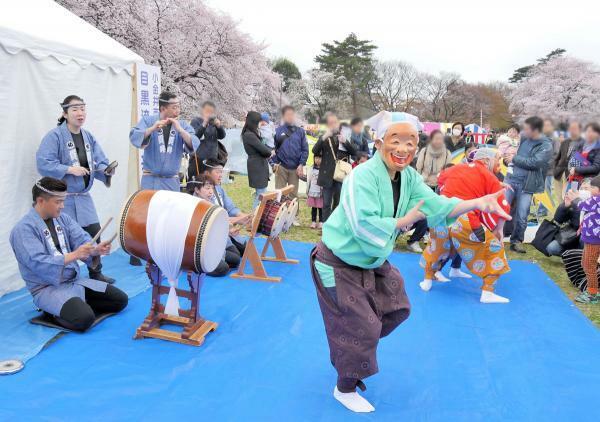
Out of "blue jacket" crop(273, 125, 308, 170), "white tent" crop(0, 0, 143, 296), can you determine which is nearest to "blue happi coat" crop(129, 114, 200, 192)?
"white tent" crop(0, 0, 143, 296)

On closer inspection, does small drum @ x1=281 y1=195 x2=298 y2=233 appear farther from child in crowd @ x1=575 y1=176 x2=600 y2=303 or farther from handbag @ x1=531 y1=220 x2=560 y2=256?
handbag @ x1=531 y1=220 x2=560 y2=256

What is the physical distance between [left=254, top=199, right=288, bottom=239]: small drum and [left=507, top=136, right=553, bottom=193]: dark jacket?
123 inches

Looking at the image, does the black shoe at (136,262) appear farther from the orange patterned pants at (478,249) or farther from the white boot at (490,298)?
the white boot at (490,298)

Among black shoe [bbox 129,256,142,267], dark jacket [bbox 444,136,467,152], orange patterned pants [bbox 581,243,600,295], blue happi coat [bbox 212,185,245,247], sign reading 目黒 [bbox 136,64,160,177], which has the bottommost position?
black shoe [bbox 129,256,142,267]

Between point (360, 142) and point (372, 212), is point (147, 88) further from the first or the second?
point (372, 212)

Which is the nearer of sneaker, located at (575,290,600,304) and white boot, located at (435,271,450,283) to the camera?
sneaker, located at (575,290,600,304)

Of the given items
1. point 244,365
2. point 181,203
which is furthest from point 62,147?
point 244,365

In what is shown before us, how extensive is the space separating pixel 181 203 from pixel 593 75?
22600 mm

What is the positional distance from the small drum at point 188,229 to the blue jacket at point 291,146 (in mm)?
3621

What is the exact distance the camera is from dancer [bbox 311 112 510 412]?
2160 mm

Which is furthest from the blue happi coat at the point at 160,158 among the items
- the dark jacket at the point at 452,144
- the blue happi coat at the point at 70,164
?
the dark jacket at the point at 452,144

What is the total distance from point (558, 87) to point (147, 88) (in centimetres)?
2058

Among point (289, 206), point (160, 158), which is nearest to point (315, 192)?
point (289, 206)

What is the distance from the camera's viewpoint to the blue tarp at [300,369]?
8.00 feet
